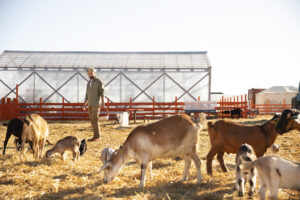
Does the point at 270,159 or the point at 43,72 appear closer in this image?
the point at 270,159

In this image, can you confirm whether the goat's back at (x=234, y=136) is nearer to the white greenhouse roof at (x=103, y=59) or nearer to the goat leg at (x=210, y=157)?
the goat leg at (x=210, y=157)

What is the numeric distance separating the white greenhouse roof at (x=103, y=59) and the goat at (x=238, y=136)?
1831 centimetres

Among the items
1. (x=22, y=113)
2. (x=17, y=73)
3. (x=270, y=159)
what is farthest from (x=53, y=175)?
(x=17, y=73)

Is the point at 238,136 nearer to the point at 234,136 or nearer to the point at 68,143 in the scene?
the point at 234,136

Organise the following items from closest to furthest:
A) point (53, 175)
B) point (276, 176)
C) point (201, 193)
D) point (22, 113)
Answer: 1. point (276, 176)
2. point (201, 193)
3. point (53, 175)
4. point (22, 113)

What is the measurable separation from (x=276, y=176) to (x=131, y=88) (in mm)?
19351

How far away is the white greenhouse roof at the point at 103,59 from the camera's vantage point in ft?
76.4

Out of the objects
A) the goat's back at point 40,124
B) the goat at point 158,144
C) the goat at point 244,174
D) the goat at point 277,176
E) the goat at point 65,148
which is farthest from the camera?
the goat at point 65,148

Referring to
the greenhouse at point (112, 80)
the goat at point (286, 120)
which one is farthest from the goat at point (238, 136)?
the greenhouse at point (112, 80)

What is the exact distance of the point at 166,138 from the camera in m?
4.64

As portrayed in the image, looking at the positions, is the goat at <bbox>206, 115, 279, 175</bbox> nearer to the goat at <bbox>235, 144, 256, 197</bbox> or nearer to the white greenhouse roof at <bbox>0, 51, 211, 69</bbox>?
the goat at <bbox>235, 144, 256, 197</bbox>

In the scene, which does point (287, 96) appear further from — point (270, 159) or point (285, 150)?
point (270, 159)

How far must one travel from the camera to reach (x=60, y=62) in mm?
23828

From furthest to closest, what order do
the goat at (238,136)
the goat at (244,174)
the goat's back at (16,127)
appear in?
1. the goat's back at (16,127)
2. the goat at (238,136)
3. the goat at (244,174)
